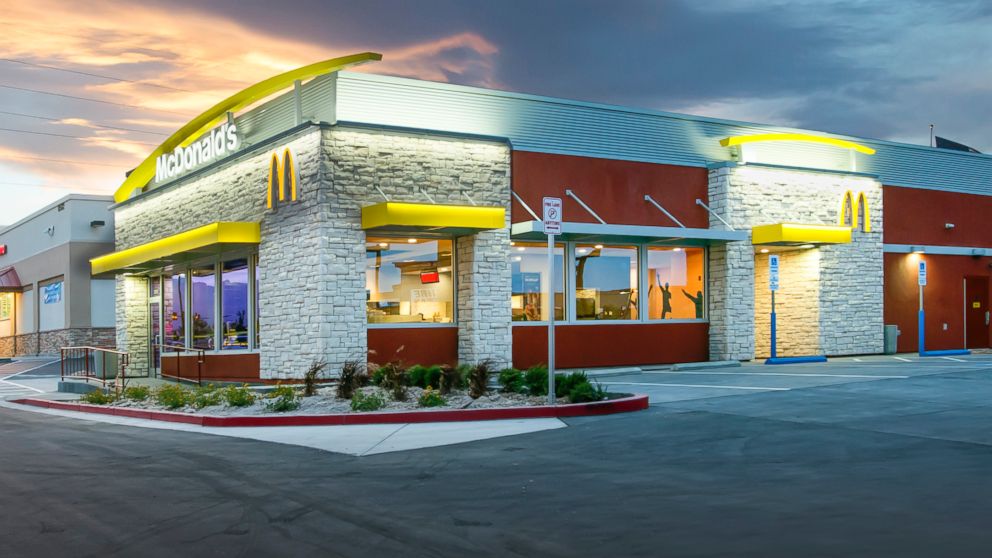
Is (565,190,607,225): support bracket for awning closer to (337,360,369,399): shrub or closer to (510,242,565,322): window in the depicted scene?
(510,242,565,322): window

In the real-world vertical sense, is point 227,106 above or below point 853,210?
above

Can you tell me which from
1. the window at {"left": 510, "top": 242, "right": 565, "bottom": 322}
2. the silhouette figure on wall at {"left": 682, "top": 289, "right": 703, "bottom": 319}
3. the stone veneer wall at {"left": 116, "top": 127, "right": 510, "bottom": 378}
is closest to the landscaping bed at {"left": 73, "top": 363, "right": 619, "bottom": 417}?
the stone veneer wall at {"left": 116, "top": 127, "right": 510, "bottom": 378}

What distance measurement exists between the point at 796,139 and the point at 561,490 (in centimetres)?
2027

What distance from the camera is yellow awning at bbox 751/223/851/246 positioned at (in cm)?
2412

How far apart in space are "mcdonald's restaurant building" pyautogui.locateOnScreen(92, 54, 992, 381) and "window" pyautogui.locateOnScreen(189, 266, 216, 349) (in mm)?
69

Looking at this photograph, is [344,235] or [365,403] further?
[344,235]

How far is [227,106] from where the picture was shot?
76.3ft

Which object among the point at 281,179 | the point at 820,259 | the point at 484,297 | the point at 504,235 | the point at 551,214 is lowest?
the point at 484,297

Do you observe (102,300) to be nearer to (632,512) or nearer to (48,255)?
(48,255)

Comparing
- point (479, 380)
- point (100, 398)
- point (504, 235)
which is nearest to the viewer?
point (479, 380)

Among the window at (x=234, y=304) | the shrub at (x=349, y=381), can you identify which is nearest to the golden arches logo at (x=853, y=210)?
the shrub at (x=349, y=381)

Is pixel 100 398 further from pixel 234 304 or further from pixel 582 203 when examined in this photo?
pixel 582 203

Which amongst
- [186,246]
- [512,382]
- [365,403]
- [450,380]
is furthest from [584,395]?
[186,246]

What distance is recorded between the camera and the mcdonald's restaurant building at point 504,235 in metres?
20.2
